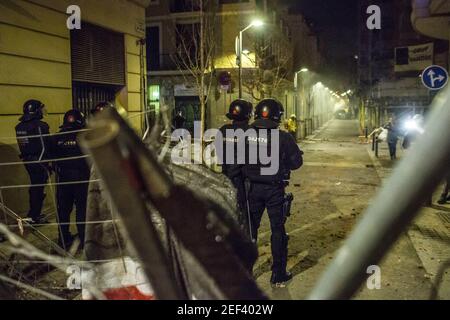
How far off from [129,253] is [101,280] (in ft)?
0.68

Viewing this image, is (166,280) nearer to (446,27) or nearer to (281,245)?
(281,245)

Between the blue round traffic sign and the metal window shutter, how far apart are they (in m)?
7.68

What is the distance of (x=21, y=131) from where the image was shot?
671 centimetres

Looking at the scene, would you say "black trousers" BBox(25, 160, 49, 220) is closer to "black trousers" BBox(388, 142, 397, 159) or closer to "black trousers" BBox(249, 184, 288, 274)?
"black trousers" BBox(249, 184, 288, 274)

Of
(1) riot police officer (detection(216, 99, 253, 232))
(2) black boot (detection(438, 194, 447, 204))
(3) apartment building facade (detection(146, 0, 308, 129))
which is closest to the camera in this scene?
(1) riot police officer (detection(216, 99, 253, 232))

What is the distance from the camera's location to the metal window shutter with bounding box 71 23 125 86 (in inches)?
379

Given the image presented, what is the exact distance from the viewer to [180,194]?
1.71 m

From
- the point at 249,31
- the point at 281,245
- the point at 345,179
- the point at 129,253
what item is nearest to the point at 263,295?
the point at 129,253

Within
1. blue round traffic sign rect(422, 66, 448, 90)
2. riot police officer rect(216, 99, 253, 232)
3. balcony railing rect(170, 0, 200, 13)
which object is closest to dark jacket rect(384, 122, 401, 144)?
blue round traffic sign rect(422, 66, 448, 90)

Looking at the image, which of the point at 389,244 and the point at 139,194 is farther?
the point at 139,194

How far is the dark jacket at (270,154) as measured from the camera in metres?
4.82

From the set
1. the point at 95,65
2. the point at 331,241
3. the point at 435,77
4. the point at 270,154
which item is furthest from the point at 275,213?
the point at 95,65

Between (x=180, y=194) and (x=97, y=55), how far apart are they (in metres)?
Result: 9.60

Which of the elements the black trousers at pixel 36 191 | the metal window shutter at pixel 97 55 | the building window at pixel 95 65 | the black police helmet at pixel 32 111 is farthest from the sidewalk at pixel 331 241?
the metal window shutter at pixel 97 55
